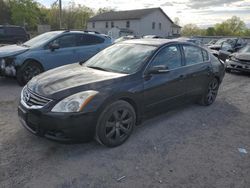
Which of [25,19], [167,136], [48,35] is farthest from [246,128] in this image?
[25,19]

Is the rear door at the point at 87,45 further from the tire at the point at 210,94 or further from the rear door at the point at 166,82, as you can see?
the tire at the point at 210,94

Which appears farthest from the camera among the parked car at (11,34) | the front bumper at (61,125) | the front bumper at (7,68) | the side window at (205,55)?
the parked car at (11,34)

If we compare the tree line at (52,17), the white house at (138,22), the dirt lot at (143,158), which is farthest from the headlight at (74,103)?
the white house at (138,22)

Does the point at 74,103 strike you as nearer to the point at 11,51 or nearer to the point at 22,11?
the point at 11,51

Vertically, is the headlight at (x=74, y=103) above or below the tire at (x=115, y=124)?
above

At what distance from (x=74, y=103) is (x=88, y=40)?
5247 millimetres

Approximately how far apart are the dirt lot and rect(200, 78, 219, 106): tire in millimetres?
921

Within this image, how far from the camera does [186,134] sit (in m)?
3.83

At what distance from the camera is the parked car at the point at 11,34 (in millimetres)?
14328

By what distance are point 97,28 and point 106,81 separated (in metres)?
47.7

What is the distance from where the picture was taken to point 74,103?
2799 mm

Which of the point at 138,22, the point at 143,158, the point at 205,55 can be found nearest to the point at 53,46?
the point at 205,55

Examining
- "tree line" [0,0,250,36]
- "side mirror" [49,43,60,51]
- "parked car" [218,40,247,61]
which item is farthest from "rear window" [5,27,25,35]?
"tree line" [0,0,250,36]

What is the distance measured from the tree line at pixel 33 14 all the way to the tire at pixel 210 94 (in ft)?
101
